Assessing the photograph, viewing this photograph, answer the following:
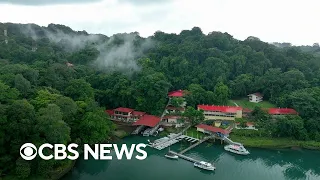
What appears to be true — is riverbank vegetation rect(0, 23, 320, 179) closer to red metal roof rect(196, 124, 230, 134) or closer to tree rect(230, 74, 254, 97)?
tree rect(230, 74, 254, 97)

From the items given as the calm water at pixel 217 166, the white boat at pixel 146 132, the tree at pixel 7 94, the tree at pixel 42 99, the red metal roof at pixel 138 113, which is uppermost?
the tree at pixel 7 94

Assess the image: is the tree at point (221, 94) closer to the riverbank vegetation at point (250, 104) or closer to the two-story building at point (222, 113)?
the two-story building at point (222, 113)

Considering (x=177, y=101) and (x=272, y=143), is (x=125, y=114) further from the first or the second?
(x=272, y=143)

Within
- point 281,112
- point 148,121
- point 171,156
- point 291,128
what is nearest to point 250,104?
point 281,112

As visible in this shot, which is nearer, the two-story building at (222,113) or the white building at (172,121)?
the white building at (172,121)

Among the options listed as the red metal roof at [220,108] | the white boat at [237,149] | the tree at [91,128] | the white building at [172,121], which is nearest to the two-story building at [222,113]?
the red metal roof at [220,108]

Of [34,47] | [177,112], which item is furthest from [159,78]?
[34,47]
